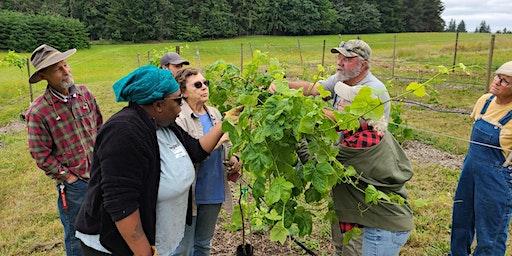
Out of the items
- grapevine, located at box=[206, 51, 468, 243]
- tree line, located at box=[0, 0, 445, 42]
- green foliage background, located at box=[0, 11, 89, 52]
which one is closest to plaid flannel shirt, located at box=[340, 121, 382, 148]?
grapevine, located at box=[206, 51, 468, 243]

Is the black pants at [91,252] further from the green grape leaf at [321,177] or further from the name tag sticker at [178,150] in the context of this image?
the green grape leaf at [321,177]

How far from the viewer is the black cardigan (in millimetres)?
1831

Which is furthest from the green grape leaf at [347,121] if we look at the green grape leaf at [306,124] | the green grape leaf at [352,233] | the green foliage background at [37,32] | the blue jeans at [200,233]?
the green foliage background at [37,32]

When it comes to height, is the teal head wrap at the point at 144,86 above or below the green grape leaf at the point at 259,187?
above

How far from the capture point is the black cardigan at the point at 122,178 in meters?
1.83

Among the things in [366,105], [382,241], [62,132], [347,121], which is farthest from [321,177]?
[62,132]

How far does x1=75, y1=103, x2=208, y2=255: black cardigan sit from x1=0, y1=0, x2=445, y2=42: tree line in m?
53.3

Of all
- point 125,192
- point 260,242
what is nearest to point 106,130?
point 125,192

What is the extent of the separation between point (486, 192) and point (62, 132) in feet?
11.6

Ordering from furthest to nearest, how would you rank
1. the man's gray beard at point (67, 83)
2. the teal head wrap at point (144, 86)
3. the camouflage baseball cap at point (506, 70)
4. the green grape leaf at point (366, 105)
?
the camouflage baseball cap at point (506, 70) → the man's gray beard at point (67, 83) → the teal head wrap at point (144, 86) → the green grape leaf at point (366, 105)

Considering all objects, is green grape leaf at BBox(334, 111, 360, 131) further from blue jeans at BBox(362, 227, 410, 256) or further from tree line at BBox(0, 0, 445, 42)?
tree line at BBox(0, 0, 445, 42)

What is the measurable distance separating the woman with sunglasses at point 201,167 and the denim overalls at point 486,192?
2118 millimetres

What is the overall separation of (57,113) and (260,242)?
2449 millimetres

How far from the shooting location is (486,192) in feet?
11.3
